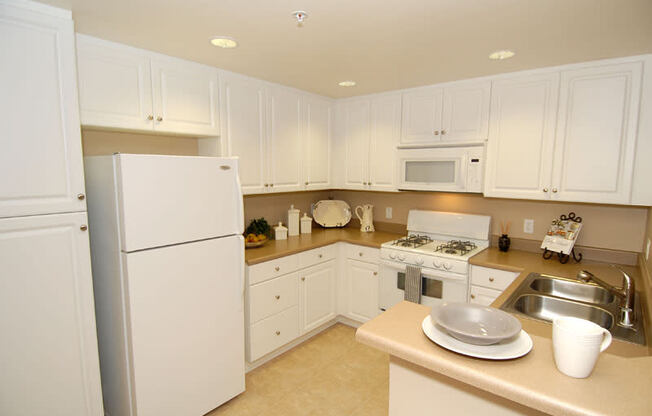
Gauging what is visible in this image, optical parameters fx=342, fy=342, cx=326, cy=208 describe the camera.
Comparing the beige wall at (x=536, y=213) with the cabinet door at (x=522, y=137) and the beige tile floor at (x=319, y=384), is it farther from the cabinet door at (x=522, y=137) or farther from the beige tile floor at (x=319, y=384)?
the beige tile floor at (x=319, y=384)

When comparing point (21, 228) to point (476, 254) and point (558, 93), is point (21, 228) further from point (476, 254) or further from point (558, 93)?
point (558, 93)

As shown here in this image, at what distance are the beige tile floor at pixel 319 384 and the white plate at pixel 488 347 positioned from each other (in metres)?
1.49

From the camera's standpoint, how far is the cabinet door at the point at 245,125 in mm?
2646

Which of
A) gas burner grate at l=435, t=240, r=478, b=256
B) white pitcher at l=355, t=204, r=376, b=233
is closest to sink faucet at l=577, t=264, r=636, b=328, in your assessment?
gas burner grate at l=435, t=240, r=478, b=256

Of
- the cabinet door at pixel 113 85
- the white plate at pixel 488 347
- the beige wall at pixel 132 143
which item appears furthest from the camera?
the beige wall at pixel 132 143

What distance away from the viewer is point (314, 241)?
3.21 metres

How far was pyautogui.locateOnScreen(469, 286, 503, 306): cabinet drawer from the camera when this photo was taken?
252 centimetres

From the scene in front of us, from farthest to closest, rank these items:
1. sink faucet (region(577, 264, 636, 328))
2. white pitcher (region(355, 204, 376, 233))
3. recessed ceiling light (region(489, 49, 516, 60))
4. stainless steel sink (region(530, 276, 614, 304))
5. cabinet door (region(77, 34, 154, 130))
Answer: white pitcher (region(355, 204, 376, 233)) → recessed ceiling light (region(489, 49, 516, 60)) → stainless steel sink (region(530, 276, 614, 304)) → cabinet door (region(77, 34, 154, 130)) → sink faucet (region(577, 264, 636, 328))

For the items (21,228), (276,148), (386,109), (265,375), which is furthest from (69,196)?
(386,109)

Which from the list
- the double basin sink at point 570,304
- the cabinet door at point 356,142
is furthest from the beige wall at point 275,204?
the double basin sink at point 570,304

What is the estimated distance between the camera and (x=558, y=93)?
2.41 m

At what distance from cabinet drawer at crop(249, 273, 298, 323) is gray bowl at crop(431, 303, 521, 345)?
1702mm

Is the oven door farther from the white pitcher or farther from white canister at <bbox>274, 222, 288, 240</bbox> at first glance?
white canister at <bbox>274, 222, 288, 240</bbox>

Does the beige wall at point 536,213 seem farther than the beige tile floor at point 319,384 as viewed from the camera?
Yes
